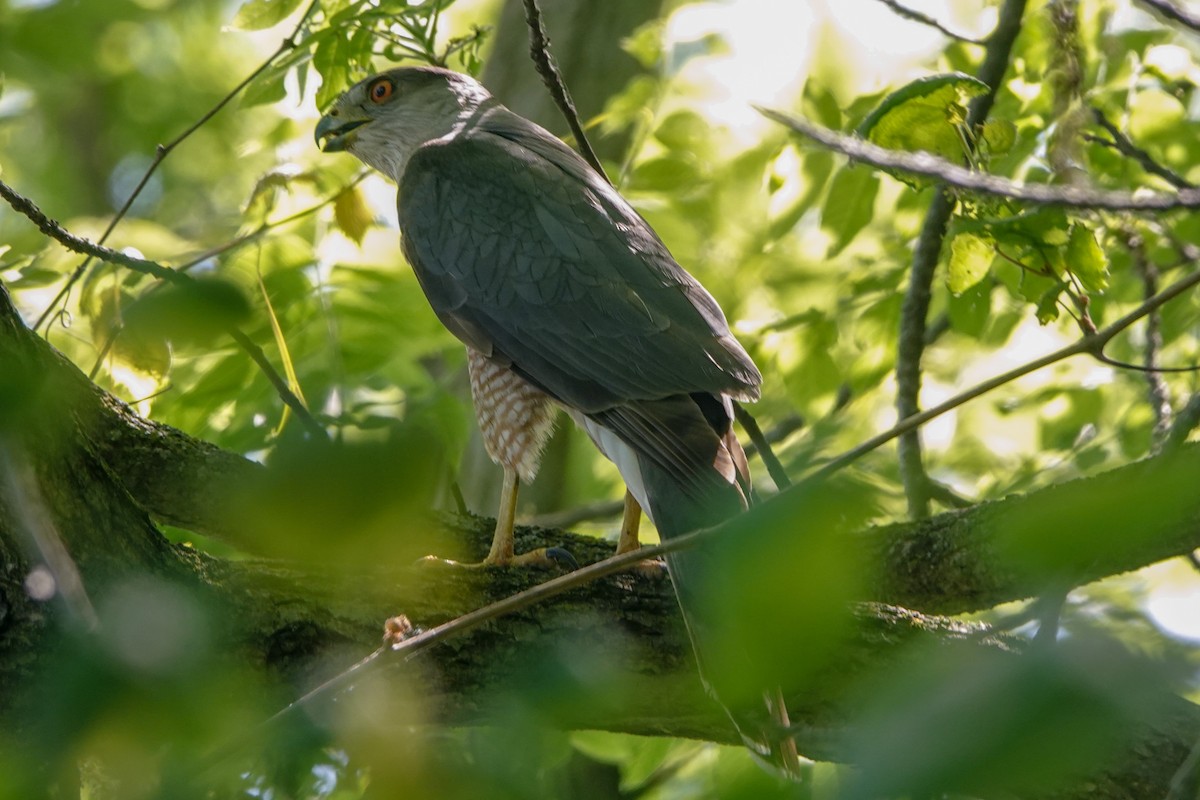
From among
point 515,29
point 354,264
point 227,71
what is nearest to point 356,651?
point 354,264

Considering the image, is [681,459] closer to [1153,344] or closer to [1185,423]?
[1185,423]

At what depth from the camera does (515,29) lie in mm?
6883

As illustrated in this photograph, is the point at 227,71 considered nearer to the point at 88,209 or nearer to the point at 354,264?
the point at 88,209

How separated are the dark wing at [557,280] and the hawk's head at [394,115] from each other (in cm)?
59

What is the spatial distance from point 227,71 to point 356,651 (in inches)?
367

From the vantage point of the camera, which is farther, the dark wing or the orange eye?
the orange eye

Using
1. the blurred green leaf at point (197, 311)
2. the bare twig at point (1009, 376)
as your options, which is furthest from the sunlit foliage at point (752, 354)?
the bare twig at point (1009, 376)

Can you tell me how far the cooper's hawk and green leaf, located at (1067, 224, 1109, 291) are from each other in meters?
1.10

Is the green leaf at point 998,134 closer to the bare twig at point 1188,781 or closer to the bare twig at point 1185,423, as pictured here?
the bare twig at point 1185,423

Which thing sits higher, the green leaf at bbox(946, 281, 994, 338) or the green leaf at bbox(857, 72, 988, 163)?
the green leaf at bbox(857, 72, 988, 163)

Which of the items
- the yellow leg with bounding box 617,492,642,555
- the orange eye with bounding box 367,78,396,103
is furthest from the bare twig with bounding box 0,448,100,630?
the orange eye with bounding box 367,78,396,103

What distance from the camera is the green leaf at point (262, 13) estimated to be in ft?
12.9

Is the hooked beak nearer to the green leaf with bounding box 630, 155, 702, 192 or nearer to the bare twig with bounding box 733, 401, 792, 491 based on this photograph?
the green leaf with bounding box 630, 155, 702, 192

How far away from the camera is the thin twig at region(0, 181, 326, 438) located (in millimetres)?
1257
